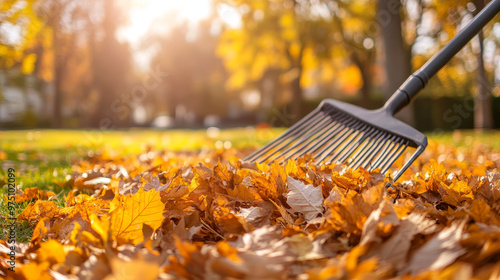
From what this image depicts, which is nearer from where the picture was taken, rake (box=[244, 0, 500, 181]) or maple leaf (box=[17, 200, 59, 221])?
maple leaf (box=[17, 200, 59, 221])

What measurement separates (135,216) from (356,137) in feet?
4.66

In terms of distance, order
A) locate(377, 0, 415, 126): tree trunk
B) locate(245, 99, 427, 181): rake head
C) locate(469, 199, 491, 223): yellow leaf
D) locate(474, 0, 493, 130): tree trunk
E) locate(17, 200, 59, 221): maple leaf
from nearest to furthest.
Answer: locate(469, 199, 491, 223): yellow leaf
locate(17, 200, 59, 221): maple leaf
locate(245, 99, 427, 181): rake head
locate(377, 0, 415, 126): tree trunk
locate(474, 0, 493, 130): tree trunk

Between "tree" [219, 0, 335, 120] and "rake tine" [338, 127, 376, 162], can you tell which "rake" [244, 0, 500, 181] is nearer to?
"rake tine" [338, 127, 376, 162]

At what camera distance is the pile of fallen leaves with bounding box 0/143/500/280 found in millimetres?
875

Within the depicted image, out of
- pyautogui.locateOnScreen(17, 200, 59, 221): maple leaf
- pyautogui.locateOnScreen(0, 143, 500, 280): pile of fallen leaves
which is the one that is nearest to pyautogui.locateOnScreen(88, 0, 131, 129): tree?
pyautogui.locateOnScreen(17, 200, 59, 221): maple leaf

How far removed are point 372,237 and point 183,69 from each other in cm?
3877

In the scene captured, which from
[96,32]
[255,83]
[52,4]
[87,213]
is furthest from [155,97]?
[87,213]

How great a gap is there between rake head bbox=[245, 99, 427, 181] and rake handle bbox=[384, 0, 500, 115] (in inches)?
4.5

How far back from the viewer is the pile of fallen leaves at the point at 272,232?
2.87ft

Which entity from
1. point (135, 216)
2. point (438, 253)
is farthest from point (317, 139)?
point (438, 253)

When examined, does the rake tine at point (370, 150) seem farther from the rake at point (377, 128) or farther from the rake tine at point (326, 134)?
the rake tine at point (326, 134)

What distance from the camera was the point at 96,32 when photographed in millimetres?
22344

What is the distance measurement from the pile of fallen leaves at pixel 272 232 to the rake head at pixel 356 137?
24 centimetres

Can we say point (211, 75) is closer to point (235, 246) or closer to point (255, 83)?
point (255, 83)
